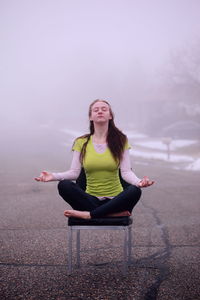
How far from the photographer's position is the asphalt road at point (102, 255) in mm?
2998

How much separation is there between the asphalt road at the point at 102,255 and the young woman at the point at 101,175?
72 cm

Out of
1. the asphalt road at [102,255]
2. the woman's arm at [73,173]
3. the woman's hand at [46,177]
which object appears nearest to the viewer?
the asphalt road at [102,255]

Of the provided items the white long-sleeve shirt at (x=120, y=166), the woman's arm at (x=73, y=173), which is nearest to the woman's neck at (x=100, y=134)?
the white long-sleeve shirt at (x=120, y=166)

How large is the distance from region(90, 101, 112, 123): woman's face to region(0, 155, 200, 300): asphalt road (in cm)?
172

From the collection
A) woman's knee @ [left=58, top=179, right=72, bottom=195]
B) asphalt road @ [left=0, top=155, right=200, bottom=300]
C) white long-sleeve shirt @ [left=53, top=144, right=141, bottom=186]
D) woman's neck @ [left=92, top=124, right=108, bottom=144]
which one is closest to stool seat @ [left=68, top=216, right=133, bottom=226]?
woman's knee @ [left=58, top=179, right=72, bottom=195]

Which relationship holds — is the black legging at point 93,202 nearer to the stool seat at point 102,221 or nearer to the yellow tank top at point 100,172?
the stool seat at point 102,221

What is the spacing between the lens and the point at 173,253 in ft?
13.0

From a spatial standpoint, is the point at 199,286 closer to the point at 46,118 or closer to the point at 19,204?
the point at 19,204

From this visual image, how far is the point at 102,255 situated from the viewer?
3.89 meters

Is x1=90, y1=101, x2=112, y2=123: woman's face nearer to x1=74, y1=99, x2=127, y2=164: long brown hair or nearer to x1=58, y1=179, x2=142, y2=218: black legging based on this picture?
x1=74, y1=99, x2=127, y2=164: long brown hair

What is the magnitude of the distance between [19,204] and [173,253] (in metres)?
3.91

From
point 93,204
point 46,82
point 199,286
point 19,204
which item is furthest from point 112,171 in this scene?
point 46,82

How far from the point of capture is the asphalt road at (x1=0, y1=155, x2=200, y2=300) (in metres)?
3.00

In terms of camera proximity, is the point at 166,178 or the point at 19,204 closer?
the point at 19,204
